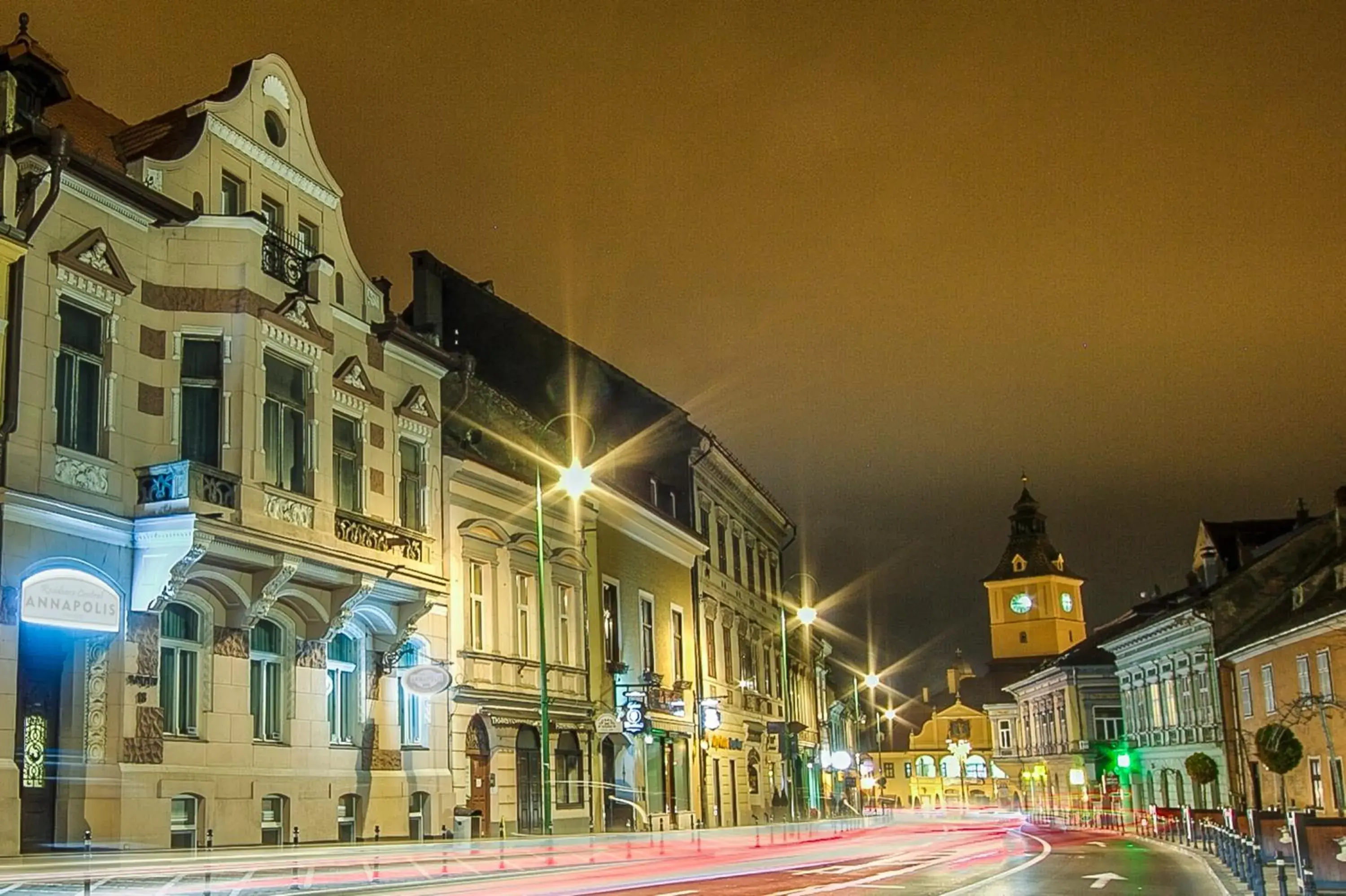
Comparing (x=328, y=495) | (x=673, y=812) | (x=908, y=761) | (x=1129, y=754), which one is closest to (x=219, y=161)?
(x=328, y=495)

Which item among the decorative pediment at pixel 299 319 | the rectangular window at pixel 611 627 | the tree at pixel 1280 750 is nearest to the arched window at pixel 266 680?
the decorative pediment at pixel 299 319

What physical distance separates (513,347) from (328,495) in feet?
57.2

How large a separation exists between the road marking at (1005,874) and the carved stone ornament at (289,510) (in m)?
11.6

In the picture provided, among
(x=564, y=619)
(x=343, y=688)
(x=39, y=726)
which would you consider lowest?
(x=39, y=726)

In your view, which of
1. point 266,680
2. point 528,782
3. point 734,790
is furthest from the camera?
point 734,790

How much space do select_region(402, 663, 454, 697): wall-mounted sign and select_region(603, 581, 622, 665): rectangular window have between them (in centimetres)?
1060

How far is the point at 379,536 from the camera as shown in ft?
82.6

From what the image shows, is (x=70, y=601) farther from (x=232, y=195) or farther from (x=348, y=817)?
(x=232, y=195)

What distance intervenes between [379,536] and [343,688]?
2.83 m

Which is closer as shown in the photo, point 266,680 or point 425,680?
point 266,680

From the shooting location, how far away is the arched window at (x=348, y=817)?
78.9 ft

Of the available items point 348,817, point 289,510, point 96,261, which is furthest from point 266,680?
point 96,261

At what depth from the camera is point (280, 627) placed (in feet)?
76.7

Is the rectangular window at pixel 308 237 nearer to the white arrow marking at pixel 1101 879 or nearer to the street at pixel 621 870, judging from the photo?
the street at pixel 621 870
